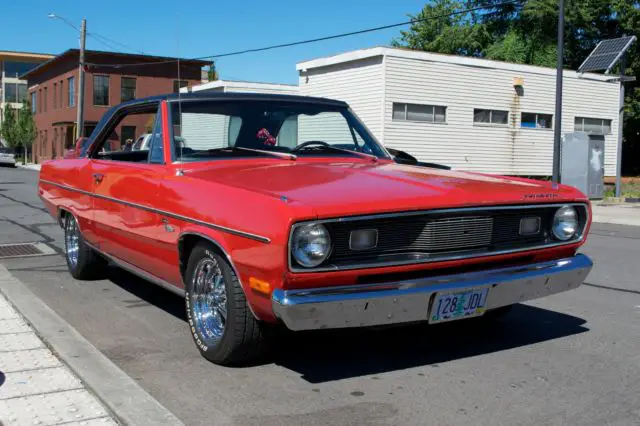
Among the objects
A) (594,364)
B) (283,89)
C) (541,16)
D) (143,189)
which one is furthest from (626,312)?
(541,16)

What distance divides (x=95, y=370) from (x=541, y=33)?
4456 cm

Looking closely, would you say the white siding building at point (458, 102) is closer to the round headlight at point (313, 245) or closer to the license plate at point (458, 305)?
the license plate at point (458, 305)

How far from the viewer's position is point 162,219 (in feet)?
15.2

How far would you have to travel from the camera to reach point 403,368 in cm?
424

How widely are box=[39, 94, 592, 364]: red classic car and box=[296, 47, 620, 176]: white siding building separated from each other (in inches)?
677

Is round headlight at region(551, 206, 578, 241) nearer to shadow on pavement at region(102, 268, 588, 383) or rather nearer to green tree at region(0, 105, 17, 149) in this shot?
shadow on pavement at region(102, 268, 588, 383)

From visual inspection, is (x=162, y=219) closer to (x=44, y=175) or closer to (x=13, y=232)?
(x=44, y=175)

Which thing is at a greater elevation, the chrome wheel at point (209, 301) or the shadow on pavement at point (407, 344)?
the chrome wheel at point (209, 301)

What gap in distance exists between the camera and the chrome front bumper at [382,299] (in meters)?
3.51

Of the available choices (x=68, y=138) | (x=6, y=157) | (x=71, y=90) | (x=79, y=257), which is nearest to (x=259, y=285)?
(x=79, y=257)

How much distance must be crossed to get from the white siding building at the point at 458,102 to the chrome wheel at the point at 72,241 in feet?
52.4

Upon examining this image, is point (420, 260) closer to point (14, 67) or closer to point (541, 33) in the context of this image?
point (541, 33)

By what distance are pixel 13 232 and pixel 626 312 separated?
8.57 m

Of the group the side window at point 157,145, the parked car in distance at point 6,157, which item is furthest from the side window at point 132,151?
the parked car in distance at point 6,157
